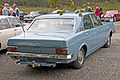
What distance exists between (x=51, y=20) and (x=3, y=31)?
2.42m

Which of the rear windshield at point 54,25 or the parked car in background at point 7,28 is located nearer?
the rear windshield at point 54,25

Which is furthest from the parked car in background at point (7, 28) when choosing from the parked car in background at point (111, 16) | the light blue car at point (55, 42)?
the parked car in background at point (111, 16)

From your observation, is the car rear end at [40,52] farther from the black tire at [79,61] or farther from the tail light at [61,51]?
the black tire at [79,61]

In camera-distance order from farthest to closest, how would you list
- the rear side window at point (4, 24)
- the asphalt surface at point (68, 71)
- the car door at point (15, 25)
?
the car door at point (15, 25) < the rear side window at point (4, 24) < the asphalt surface at point (68, 71)

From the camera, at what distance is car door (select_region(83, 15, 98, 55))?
20.3ft

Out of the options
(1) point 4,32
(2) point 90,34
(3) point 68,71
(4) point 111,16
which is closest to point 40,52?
(3) point 68,71

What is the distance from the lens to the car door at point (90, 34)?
6.19m

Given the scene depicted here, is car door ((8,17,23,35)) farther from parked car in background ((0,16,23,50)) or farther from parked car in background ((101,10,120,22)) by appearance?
parked car in background ((101,10,120,22))

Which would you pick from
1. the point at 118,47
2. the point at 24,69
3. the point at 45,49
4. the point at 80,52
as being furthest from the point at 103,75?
the point at 118,47

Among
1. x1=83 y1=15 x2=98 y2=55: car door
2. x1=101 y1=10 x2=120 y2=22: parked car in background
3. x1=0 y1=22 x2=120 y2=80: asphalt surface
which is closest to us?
x1=0 y1=22 x2=120 y2=80: asphalt surface

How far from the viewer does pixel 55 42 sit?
16.1ft

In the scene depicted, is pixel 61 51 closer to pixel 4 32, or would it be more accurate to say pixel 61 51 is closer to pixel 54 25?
pixel 54 25

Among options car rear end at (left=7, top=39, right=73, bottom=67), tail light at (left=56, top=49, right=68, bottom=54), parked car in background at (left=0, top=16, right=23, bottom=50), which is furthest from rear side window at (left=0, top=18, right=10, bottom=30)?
tail light at (left=56, top=49, right=68, bottom=54)

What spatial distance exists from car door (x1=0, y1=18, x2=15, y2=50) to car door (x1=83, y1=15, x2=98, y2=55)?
3114 millimetres
